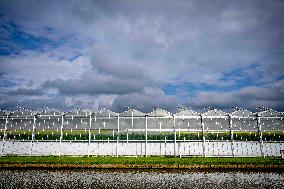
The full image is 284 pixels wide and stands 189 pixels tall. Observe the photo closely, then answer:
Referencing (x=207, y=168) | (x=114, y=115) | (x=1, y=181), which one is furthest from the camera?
(x=114, y=115)

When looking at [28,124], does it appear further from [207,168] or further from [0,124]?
[207,168]

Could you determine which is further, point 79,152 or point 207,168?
point 79,152

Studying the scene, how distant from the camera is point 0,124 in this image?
29.5 m

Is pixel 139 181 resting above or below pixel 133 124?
below

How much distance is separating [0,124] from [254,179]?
27.8 meters

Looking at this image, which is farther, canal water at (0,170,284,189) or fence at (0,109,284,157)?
fence at (0,109,284,157)

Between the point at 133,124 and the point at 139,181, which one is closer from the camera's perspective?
the point at 139,181

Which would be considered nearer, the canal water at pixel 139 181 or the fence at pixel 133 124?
the canal water at pixel 139 181

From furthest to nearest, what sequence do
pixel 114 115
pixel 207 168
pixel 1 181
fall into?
pixel 114 115, pixel 207 168, pixel 1 181

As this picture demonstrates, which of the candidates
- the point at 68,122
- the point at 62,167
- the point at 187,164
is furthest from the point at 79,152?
the point at 187,164

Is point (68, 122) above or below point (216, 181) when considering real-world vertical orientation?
above

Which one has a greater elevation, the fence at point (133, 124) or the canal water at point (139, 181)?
the fence at point (133, 124)

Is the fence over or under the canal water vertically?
over

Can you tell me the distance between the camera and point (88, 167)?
757 inches
